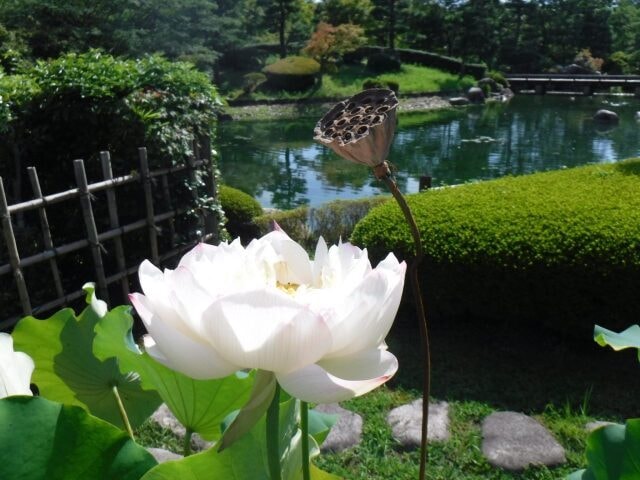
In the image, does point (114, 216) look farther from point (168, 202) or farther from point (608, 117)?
point (608, 117)

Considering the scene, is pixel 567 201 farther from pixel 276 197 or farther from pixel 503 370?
pixel 276 197

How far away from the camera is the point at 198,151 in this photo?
18.2 feet

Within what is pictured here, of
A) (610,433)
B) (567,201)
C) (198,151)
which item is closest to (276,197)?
(198,151)

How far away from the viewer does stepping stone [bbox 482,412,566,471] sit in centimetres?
318

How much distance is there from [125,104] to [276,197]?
784 centimetres

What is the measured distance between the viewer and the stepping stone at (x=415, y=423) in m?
3.41

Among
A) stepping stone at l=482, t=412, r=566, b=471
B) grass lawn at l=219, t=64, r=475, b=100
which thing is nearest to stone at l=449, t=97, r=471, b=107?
grass lawn at l=219, t=64, r=475, b=100

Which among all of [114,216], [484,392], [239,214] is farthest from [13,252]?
[239,214]

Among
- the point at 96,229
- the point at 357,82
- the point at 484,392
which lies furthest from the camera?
the point at 357,82

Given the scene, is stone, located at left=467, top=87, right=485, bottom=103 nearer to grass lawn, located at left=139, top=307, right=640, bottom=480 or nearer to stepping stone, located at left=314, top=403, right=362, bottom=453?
grass lawn, located at left=139, top=307, right=640, bottom=480

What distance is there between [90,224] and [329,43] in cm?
2678

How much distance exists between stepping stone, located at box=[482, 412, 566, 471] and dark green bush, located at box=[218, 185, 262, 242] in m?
4.51

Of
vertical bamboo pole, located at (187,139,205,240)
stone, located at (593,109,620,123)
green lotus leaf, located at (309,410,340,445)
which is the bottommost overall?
stone, located at (593,109,620,123)

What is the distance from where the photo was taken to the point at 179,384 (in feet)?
2.20
